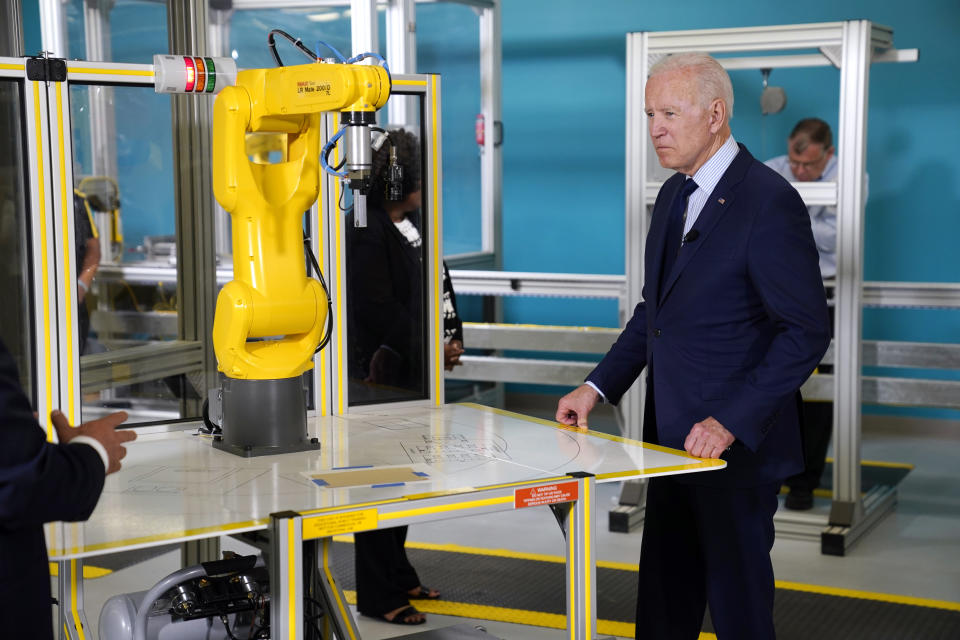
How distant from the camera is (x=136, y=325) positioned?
10.8 ft

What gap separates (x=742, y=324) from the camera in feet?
7.84

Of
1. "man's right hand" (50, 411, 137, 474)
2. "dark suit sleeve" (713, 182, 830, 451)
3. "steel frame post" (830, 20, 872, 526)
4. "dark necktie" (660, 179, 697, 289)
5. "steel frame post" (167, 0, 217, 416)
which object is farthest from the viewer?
"steel frame post" (830, 20, 872, 526)

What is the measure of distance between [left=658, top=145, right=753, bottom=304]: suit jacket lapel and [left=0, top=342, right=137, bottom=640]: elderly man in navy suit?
1244 mm

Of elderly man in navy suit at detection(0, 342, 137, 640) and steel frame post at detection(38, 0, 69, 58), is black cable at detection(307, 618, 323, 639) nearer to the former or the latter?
elderly man in navy suit at detection(0, 342, 137, 640)

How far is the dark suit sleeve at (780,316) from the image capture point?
7.51 ft

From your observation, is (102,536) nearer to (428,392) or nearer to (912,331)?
(428,392)

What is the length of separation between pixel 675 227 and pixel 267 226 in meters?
0.88

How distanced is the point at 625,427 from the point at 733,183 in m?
2.58

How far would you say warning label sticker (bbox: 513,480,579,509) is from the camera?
2125 millimetres

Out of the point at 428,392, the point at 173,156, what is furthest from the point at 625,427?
the point at 173,156

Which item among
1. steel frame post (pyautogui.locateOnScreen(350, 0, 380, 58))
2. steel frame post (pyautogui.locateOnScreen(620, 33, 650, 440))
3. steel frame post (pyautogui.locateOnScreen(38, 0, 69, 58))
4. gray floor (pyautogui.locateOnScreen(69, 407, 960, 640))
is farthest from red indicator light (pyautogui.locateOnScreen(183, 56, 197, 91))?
steel frame post (pyautogui.locateOnScreen(38, 0, 69, 58))

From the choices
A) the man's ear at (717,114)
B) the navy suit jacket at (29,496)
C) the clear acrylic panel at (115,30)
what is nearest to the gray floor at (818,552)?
the man's ear at (717,114)

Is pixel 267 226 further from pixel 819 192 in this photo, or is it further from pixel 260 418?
pixel 819 192

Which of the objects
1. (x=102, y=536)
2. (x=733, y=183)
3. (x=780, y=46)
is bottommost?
(x=102, y=536)
